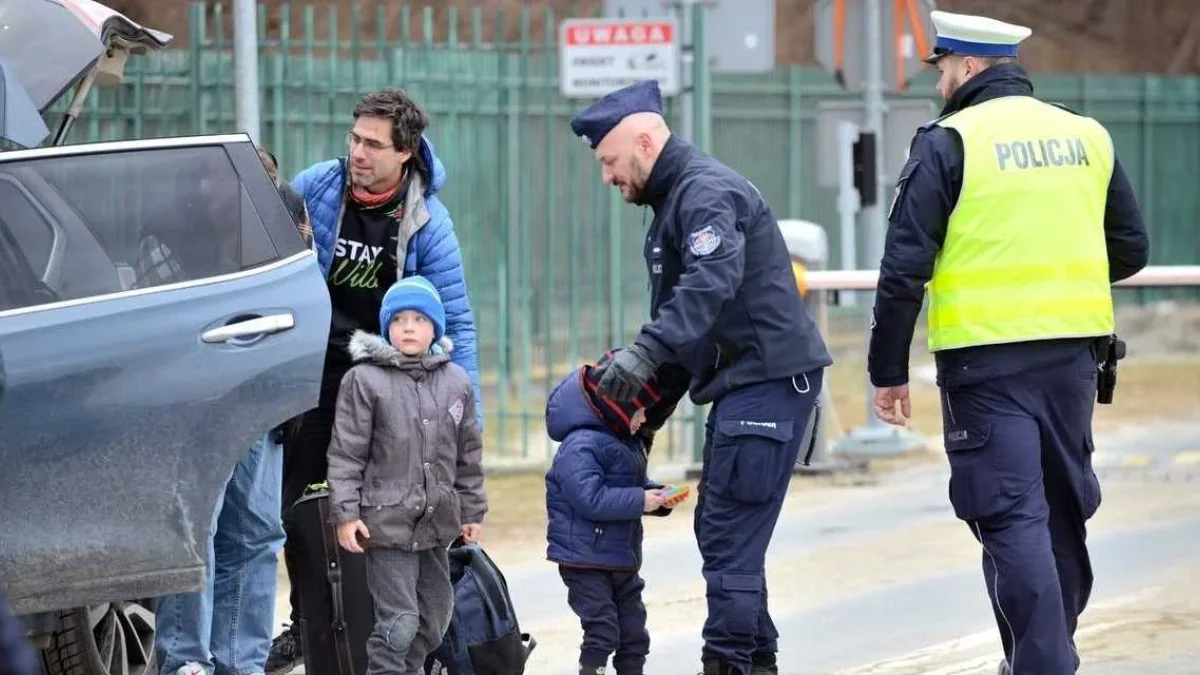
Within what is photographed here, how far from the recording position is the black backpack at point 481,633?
6.46 metres

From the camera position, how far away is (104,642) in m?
6.34

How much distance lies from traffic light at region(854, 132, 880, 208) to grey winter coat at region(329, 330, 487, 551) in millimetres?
7719

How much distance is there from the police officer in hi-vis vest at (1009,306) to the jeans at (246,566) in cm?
177

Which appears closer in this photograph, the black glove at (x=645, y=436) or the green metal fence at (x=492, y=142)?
the black glove at (x=645, y=436)

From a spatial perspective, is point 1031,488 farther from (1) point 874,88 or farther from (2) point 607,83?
(1) point 874,88

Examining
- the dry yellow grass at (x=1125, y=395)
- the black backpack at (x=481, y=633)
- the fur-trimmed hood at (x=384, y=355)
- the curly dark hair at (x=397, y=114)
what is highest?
the curly dark hair at (x=397, y=114)

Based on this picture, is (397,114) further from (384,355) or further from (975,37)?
(975,37)

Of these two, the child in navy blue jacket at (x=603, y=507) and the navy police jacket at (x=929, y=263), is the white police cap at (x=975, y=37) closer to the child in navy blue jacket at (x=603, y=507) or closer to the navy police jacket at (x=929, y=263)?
the navy police jacket at (x=929, y=263)

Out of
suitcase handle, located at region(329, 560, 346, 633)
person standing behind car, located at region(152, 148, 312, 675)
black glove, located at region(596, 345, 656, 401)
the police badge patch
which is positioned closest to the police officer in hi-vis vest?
Result: the police badge patch

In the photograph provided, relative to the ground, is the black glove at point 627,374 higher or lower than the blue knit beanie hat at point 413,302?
lower

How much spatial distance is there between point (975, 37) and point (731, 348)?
111cm

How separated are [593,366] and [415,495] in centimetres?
89

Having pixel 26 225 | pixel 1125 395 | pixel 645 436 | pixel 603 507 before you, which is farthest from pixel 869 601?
pixel 1125 395

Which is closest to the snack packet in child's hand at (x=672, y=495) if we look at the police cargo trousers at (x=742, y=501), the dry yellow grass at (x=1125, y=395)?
the police cargo trousers at (x=742, y=501)
